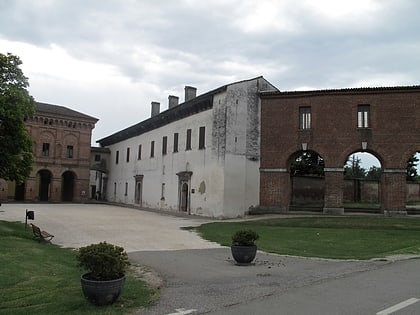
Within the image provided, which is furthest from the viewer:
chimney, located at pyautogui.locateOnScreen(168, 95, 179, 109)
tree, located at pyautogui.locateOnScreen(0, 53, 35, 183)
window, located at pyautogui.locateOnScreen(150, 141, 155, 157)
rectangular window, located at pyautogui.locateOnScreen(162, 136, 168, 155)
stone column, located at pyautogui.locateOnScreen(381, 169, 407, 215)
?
chimney, located at pyautogui.locateOnScreen(168, 95, 179, 109)

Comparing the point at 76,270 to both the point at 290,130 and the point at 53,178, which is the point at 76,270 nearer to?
the point at 290,130

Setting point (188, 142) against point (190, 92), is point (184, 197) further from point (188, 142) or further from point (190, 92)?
point (190, 92)

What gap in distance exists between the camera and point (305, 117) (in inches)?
1244

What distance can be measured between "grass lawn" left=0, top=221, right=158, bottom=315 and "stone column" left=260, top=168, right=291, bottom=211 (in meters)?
21.1

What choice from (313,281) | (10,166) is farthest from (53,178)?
(313,281)

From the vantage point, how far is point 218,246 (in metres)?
16.0

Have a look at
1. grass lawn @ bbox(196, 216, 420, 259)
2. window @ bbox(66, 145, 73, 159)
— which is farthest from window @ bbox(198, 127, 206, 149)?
window @ bbox(66, 145, 73, 159)

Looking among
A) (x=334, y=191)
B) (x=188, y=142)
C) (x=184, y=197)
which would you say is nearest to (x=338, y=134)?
(x=334, y=191)

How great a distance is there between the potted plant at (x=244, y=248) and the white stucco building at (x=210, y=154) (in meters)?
18.6

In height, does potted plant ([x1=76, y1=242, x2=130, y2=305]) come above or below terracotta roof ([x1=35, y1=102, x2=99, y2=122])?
below

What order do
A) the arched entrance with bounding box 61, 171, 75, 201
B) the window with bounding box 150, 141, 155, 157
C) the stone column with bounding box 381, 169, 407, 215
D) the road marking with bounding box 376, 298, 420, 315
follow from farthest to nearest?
the arched entrance with bounding box 61, 171, 75, 201 < the window with bounding box 150, 141, 155, 157 < the stone column with bounding box 381, 169, 407, 215 < the road marking with bounding box 376, 298, 420, 315

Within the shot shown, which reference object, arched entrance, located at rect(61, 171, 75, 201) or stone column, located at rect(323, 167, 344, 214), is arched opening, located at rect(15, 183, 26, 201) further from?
stone column, located at rect(323, 167, 344, 214)

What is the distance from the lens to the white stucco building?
102 ft

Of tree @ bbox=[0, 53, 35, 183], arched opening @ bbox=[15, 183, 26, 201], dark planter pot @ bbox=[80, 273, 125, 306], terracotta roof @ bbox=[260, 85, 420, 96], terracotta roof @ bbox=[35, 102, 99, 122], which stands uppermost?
terracotta roof @ bbox=[35, 102, 99, 122]
